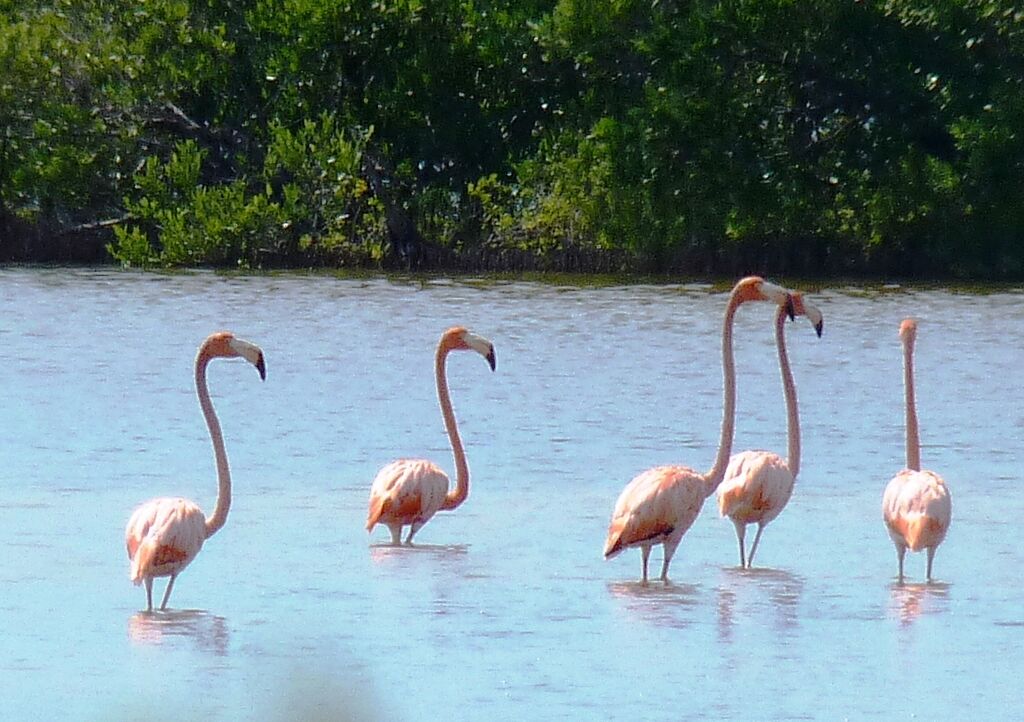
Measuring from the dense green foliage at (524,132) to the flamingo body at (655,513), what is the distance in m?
20.9

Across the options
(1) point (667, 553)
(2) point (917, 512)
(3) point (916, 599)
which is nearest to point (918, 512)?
(2) point (917, 512)

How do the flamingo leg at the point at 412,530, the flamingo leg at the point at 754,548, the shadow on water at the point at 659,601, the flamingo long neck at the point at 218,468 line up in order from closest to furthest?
the shadow on water at the point at 659,601 → the flamingo long neck at the point at 218,468 → the flamingo leg at the point at 754,548 → the flamingo leg at the point at 412,530

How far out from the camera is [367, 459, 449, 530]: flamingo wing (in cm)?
Result: 894

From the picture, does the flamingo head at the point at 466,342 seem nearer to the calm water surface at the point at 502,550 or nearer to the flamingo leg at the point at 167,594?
the calm water surface at the point at 502,550

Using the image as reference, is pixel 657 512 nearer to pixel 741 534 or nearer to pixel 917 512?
pixel 741 534

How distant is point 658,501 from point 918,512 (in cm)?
94

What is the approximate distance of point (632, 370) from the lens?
1692 centimetres

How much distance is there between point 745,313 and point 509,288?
393cm

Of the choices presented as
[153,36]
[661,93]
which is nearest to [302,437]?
[661,93]

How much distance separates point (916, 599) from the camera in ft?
26.1

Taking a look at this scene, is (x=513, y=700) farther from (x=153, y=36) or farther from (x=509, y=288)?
(x=153, y=36)

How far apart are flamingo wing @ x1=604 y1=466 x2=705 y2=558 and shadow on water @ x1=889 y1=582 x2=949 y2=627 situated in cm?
80

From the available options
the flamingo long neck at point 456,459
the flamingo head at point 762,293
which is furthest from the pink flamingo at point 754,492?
the flamingo long neck at point 456,459

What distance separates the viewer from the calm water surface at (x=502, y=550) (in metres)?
6.44
